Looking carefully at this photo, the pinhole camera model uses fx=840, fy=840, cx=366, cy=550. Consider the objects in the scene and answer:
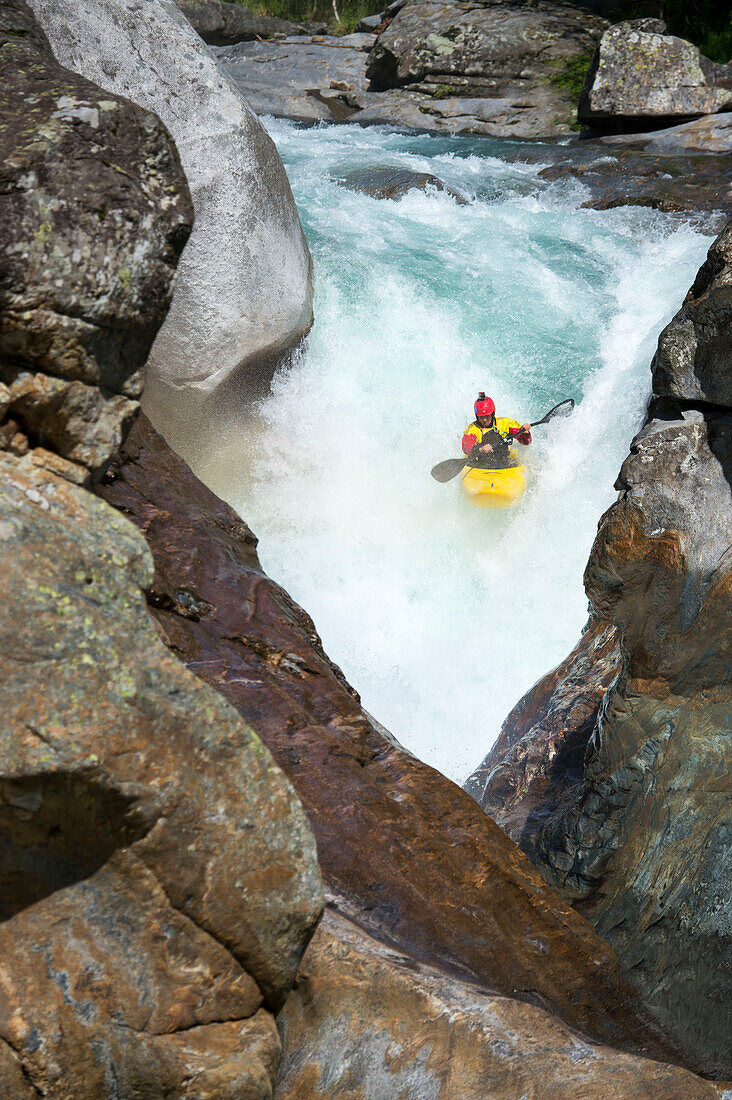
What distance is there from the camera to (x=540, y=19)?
1430cm

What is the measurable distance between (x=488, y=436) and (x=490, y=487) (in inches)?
16.6

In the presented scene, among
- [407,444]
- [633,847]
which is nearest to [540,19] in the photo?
[407,444]

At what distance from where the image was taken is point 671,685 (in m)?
3.38

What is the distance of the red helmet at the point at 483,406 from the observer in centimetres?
677

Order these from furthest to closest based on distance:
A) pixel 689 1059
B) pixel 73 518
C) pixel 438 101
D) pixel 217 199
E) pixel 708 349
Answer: pixel 438 101
pixel 217 199
pixel 708 349
pixel 689 1059
pixel 73 518

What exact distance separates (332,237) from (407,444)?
8.10ft

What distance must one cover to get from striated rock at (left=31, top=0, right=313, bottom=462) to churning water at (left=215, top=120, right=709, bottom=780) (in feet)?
1.79

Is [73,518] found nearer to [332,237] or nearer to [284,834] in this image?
[284,834]

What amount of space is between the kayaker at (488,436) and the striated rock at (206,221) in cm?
180

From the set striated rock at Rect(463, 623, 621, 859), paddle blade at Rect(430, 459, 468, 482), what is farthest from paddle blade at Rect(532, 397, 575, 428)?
striated rock at Rect(463, 623, 621, 859)

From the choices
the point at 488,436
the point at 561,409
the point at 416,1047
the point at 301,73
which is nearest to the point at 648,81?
the point at 301,73

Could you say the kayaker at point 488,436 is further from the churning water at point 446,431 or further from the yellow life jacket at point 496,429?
the churning water at point 446,431

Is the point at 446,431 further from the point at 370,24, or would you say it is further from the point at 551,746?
the point at 370,24

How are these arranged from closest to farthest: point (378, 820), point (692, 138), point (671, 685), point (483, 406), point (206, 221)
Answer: point (378, 820)
point (671, 685)
point (206, 221)
point (483, 406)
point (692, 138)
